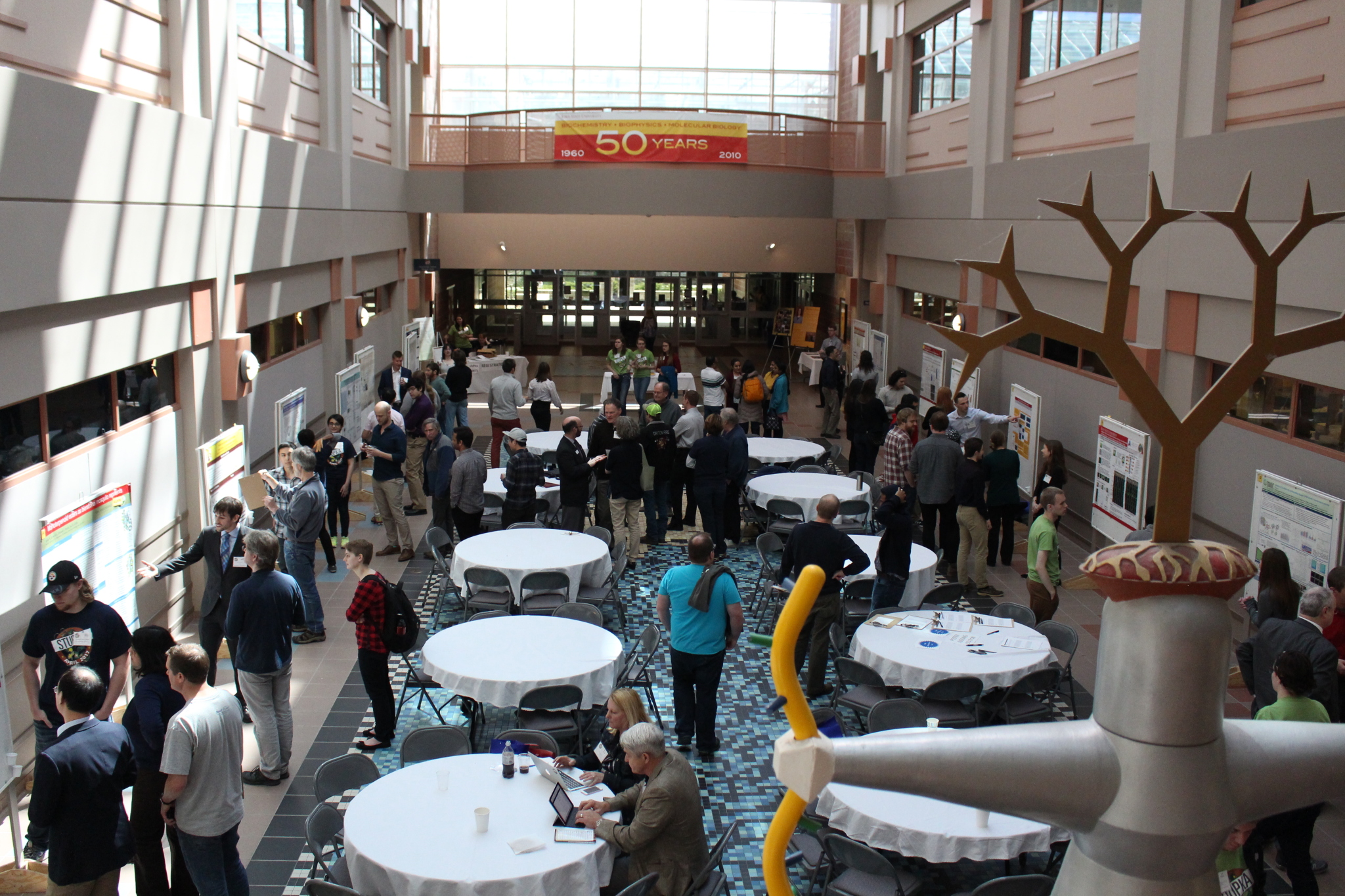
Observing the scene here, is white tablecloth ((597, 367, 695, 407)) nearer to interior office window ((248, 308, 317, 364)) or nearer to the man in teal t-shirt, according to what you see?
interior office window ((248, 308, 317, 364))

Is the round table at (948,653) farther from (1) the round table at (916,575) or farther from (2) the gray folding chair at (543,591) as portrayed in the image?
(2) the gray folding chair at (543,591)

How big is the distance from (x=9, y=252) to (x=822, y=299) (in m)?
26.0

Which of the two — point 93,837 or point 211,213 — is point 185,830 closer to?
point 93,837

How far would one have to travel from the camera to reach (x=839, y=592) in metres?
9.45

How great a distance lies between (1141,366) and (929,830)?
4.55 m

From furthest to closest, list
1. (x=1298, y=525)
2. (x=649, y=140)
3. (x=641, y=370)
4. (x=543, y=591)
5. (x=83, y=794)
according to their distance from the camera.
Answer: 1. (x=641, y=370)
2. (x=649, y=140)
3. (x=543, y=591)
4. (x=1298, y=525)
5. (x=83, y=794)

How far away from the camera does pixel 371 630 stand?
305 inches

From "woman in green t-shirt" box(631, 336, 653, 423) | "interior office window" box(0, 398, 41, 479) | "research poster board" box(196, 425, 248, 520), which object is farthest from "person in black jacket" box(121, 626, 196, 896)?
"woman in green t-shirt" box(631, 336, 653, 423)

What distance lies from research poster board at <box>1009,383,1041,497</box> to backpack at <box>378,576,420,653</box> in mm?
8327

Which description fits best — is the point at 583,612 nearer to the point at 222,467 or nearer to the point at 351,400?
the point at 222,467

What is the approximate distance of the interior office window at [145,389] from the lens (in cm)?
916

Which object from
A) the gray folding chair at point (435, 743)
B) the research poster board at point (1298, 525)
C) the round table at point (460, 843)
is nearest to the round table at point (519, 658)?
the gray folding chair at point (435, 743)

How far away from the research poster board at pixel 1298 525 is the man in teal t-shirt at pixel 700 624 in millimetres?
4116

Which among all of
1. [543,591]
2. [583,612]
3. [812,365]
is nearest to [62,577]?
[583,612]
